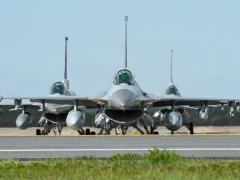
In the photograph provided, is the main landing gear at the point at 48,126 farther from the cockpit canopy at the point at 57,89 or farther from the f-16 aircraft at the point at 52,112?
the cockpit canopy at the point at 57,89

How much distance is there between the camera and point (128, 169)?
1245cm

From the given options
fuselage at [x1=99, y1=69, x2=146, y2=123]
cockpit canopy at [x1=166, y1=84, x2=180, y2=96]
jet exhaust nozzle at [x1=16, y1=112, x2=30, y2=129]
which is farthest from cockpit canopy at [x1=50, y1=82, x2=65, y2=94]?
cockpit canopy at [x1=166, y1=84, x2=180, y2=96]

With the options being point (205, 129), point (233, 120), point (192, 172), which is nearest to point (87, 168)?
point (192, 172)

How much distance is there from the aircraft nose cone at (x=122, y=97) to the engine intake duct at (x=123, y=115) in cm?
200

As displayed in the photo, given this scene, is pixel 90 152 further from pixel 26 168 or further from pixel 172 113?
pixel 172 113

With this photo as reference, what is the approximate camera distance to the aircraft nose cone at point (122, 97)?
39.2 meters

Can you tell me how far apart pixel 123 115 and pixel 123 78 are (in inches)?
100

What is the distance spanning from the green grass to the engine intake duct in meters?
26.7

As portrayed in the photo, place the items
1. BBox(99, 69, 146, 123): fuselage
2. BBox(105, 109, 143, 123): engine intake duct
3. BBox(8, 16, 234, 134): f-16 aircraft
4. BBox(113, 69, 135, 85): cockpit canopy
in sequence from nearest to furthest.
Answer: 1. BBox(99, 69, 146, 123): fuselage
2. BBox(8, 16, 234, 134): f-16 aircraft
3. BBox(113, 69, 135, 85): cockpit canopy
4. BBox(105, 109, 143, 123): engine intake duct

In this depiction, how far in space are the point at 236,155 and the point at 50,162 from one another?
494cm

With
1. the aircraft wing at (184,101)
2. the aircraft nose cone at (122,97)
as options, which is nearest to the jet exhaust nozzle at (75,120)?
the aircraft nose cone at (122,97)

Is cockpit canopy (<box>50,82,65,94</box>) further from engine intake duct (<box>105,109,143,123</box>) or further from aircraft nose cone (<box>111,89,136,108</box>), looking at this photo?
aircraft nose cone (<box>111,89,136,108</box>)

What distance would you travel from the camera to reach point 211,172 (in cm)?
1185

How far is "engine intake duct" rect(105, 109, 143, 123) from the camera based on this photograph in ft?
137
